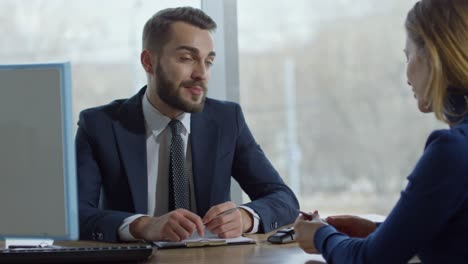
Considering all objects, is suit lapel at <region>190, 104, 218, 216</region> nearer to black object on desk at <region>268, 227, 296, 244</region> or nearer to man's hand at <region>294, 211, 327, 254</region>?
black object on desk at <region>268, 227, 296, 244</region>

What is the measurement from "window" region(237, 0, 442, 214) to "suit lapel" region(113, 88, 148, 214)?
10.6 feet

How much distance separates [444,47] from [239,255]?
28.1 inches

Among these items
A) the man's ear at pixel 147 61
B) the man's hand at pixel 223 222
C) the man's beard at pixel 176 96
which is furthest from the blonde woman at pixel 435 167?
the man's ear at pixel 147 61

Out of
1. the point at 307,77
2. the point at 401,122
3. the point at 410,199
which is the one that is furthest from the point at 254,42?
the point at 410,199

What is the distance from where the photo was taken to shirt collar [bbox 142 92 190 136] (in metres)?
2.45

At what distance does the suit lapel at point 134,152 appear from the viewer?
7.65 feet

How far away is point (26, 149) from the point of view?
1536 mm

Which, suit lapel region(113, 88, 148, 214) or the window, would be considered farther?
the window

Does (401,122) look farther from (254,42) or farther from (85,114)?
(85,114)

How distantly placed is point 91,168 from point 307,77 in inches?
158

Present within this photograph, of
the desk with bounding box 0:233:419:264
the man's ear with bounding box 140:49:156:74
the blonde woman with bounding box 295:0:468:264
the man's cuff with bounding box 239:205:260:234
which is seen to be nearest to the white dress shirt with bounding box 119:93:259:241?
the man's ear with bounding box 140:49:156:74

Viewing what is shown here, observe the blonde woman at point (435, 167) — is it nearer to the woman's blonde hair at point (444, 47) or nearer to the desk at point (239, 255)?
the woman's blonde hair at point (444, 47)

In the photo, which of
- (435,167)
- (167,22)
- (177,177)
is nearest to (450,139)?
(435,167)

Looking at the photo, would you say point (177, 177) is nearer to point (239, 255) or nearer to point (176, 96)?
point (176, 96)
